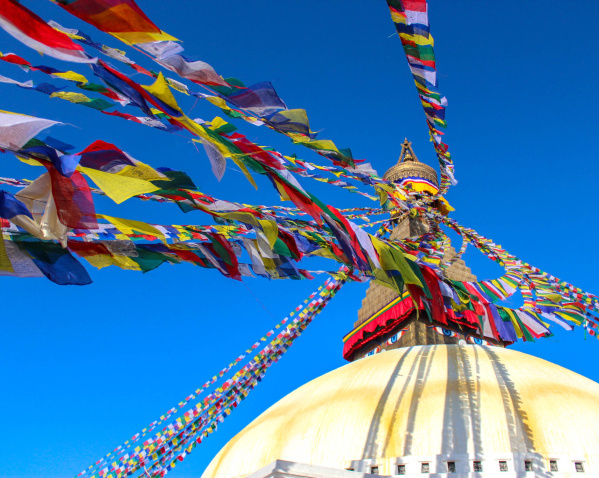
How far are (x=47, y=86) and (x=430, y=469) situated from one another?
593 cm

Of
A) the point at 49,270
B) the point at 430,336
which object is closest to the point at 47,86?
the point at 49,270

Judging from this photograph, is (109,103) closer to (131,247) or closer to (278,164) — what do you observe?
(131,247)

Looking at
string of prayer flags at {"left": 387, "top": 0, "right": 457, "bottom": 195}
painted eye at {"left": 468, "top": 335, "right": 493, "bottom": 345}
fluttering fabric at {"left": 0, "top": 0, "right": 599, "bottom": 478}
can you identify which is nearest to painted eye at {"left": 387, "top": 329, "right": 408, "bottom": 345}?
painted eye at {"left": 468, "top": 335, "right": 493, "bottom": 345}

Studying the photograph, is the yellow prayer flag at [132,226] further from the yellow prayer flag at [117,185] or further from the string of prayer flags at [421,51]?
the string of prayer flags at [421,51]

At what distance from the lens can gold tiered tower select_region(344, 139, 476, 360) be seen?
10.7 m

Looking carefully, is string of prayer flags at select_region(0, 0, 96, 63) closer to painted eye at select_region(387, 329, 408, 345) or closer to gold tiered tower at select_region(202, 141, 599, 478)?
gold tiered tower at select_region(202, 141, 599, 478)

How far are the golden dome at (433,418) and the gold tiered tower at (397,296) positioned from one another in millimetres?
1784

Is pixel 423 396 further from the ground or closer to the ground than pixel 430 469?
further from the ground

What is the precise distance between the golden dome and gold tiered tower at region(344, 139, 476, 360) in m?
1.78

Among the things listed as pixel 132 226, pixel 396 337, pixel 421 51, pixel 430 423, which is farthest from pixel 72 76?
pixel 396 337

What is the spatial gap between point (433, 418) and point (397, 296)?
4594 mm

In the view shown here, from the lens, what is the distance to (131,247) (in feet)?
12.1

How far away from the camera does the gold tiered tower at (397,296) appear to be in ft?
35.2

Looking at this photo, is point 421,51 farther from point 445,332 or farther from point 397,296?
point 445,332
